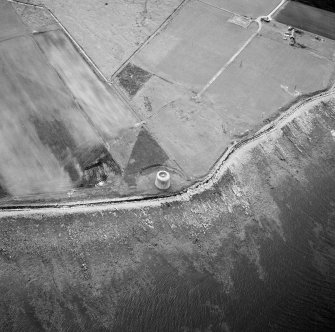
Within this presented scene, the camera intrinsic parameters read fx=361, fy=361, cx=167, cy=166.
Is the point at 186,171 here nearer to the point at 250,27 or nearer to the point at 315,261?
the point at 315,261

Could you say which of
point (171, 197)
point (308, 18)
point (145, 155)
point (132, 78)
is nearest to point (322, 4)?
point (308, 18)

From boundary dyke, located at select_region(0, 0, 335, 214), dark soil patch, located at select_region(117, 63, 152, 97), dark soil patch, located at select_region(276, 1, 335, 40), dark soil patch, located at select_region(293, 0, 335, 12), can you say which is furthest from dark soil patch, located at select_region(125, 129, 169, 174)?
dark soil patch, located at select_region(293, 0, 335, 12)

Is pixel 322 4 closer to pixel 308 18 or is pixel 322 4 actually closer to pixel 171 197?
pixel 308 18

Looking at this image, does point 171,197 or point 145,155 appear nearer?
point 171,197

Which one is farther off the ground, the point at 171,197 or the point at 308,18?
the point at 308,18

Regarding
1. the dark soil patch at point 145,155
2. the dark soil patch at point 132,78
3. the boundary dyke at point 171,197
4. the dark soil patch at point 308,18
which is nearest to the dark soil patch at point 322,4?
the dark soil patch at point 308,18

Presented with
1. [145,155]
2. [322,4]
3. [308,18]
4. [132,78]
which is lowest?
[145,155]

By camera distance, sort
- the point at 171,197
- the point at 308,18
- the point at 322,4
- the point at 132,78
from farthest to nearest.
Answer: the point at 322,4 → the point at 308,18 → the point at 132,78 → the point at 171,197

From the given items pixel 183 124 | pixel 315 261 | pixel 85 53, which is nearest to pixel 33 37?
pixel 85 53

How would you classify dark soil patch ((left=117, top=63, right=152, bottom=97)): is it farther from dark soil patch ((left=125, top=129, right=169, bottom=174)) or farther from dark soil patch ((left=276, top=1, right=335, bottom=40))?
dark soil patch ((left=276, top=1, right=335, bottom=40))
